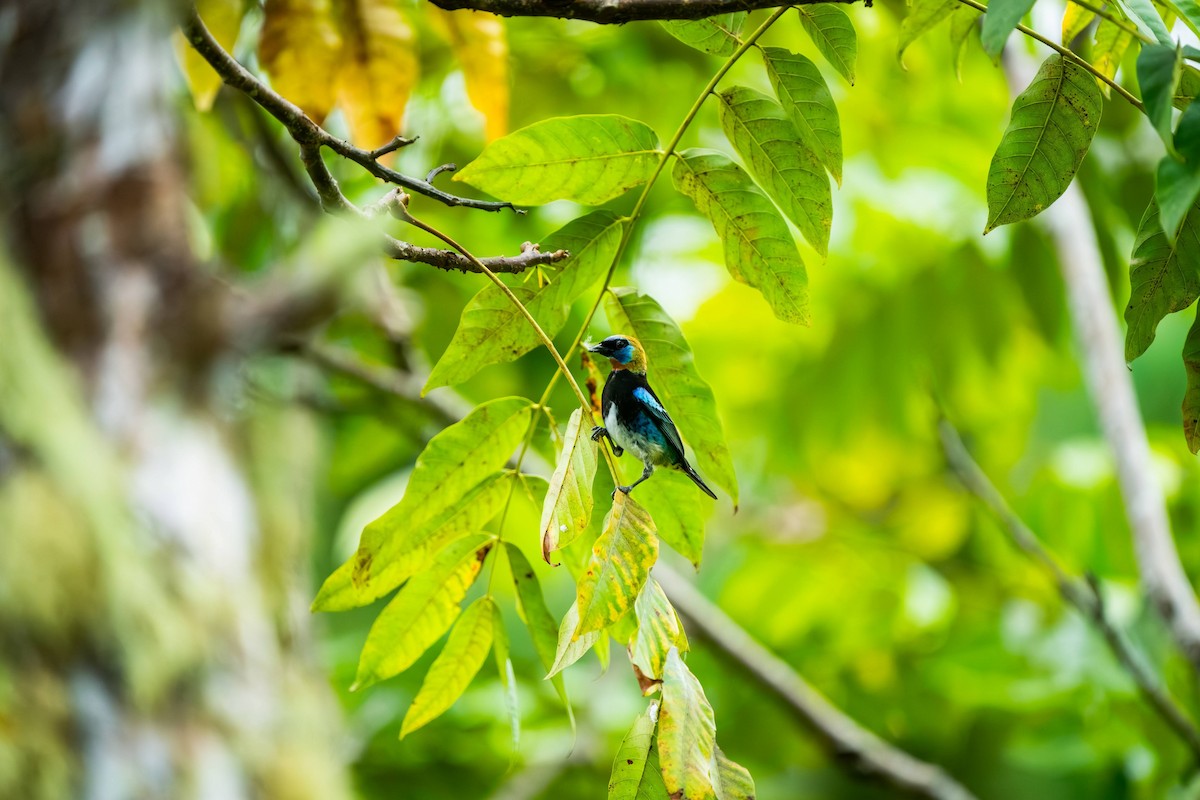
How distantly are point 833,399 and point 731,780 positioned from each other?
2.65 m

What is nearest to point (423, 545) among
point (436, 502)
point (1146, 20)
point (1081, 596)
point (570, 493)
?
point (436, 502)

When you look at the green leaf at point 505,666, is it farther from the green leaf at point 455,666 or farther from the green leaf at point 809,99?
the green leaf at point 809,99

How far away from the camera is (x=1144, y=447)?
254 centimetres

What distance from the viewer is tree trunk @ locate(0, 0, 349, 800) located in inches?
65.1

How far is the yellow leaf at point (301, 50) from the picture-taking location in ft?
5.98

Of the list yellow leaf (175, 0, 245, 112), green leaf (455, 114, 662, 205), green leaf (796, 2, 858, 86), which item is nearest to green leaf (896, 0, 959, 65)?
green leaf (796, 2, 858, 86)

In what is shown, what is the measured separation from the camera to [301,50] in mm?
1858

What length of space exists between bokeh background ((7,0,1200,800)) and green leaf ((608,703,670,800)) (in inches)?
56.2

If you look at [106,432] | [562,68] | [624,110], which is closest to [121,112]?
[106,432]

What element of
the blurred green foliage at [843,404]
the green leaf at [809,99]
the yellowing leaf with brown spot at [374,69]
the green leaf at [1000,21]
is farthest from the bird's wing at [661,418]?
the blurred green foliage at [843,404]

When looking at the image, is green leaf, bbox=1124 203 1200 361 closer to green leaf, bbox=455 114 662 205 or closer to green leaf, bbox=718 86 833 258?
green leaf, bbox=718 86 833 258

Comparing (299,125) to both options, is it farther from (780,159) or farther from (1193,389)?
(1193,389)

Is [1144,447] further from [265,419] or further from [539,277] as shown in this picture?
[265,419]

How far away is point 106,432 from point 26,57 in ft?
2.61
